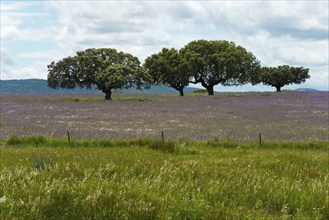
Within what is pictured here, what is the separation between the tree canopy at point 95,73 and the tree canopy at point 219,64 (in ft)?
56.0

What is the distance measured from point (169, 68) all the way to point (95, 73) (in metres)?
22.4

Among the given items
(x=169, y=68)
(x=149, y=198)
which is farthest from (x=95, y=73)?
(x=149, y=198)

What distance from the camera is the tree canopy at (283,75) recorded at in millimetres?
116188

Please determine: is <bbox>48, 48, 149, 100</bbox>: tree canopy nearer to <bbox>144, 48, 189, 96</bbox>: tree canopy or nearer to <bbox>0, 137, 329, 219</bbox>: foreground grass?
<bbox>144, 48, 189, 96</bbox>: tree canopy

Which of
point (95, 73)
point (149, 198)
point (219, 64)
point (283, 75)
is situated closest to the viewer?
point (149, 198)

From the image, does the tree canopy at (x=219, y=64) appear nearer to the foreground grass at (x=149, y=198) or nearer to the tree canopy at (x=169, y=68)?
the tree canopy at (x=169, y=68)

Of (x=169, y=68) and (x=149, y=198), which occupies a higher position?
(x=169, y=68)

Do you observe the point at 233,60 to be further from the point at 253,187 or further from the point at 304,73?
the point at 253,187

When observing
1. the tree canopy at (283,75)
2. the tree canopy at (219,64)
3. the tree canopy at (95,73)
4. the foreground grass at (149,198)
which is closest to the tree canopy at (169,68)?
the tree canopy at (219,64)

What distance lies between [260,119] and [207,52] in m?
50.7

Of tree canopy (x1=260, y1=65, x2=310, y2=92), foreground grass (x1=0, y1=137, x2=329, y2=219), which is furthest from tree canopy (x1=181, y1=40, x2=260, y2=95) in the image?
foreground grass (x1=0, y1=137, x2=329, y2=219)

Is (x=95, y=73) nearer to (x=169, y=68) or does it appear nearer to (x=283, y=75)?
(x=169, y=68)

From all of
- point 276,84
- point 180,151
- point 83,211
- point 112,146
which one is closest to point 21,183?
point 83,211

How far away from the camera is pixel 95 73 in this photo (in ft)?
207
